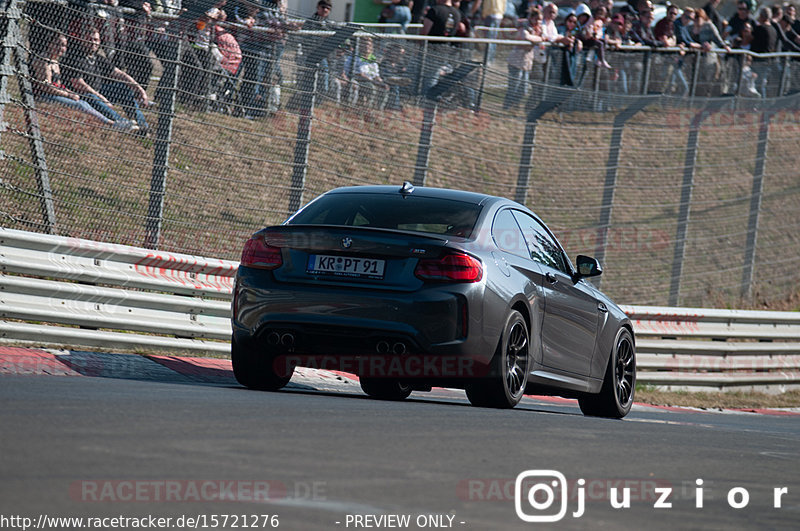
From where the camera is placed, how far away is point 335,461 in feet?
18.6

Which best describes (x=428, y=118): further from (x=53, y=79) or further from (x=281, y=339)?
(x=281, y=339)

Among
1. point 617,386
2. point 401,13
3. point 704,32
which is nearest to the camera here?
point 617,386

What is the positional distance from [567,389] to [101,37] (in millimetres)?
4816

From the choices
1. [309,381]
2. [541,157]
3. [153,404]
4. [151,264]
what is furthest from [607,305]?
[541,157]

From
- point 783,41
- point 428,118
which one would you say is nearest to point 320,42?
point 428,118

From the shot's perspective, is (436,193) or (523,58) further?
(523,58)

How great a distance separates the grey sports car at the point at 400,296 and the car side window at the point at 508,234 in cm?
1

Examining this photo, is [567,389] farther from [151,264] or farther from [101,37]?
[101,37]

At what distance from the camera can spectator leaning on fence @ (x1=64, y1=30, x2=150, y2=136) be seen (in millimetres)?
10969

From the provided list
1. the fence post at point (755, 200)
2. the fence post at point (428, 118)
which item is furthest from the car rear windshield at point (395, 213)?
the fence post at point (755, 200)

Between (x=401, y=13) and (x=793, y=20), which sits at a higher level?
(x=793, y=20)

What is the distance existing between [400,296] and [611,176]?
9.07 m

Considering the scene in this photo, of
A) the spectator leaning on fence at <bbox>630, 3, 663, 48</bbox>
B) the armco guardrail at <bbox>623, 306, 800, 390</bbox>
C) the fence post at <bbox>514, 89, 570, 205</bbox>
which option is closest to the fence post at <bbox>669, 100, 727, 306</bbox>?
the armco guardrail at <bbox>623, 306, 800, 390</bbox>

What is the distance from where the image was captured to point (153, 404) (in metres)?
6.97
